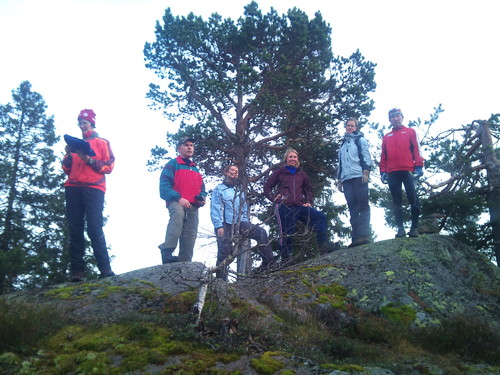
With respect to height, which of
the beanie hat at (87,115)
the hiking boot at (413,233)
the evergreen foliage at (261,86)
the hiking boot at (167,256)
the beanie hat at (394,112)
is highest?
the evergreen foliage at (261,86)

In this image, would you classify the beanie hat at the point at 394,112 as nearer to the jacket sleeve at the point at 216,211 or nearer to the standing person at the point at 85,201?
the jacket sleeve at the point at 216,211

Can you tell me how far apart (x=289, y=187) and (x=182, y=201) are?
2017 mm

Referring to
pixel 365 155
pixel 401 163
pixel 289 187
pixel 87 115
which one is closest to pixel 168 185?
pixel 87 115

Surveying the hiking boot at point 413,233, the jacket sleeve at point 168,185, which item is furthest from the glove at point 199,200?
the hiking boot at point 413,233

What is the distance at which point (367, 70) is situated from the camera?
40.6ft

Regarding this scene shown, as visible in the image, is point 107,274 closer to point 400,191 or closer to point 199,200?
point 199,200

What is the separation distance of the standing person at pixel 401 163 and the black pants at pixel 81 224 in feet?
16.5

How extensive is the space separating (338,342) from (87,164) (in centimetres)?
453

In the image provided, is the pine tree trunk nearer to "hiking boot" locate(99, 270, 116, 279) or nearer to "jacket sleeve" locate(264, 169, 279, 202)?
"jacket sleeve" locate(264, 169, 279, 202)

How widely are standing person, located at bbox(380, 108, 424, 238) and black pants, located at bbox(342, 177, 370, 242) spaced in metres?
0.50

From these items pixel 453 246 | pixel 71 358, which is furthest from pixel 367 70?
pixel 71 358

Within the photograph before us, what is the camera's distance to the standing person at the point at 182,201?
675 centimetres

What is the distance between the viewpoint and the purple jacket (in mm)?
7590

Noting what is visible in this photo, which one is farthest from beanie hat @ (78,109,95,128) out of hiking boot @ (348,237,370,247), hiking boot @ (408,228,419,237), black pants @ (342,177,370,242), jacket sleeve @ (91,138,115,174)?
hiking boot @ (408,228,419,237)
